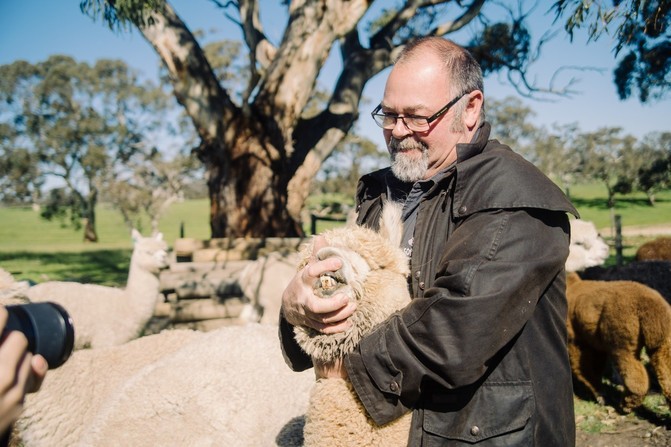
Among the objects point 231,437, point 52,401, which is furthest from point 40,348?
point 52,401

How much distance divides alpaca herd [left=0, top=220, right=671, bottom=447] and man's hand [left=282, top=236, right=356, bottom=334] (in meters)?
0.03

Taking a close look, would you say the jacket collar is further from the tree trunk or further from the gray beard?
the tree trunk

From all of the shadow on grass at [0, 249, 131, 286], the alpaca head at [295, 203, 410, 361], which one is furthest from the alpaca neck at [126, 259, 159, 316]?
the shadow on grass at [0, 249, 131, 286]

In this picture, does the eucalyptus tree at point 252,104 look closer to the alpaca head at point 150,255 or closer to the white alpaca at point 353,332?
the alpaca head at point 150,255

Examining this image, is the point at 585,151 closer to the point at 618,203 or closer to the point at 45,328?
the point at 618,203

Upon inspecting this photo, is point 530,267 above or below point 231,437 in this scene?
above

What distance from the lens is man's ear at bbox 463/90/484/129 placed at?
1.87m

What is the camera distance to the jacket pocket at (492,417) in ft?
4.91

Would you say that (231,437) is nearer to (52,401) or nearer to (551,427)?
(52,401)

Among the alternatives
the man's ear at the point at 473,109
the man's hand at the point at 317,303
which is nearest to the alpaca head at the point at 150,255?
the man's hand at the point at 317,303

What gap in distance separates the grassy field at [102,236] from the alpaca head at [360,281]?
11.1m

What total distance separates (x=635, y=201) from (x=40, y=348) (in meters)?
53.5

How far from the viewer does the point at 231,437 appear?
2672 mm

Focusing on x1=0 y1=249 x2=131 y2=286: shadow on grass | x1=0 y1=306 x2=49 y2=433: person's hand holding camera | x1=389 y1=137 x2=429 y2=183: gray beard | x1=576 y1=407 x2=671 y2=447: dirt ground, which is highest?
x1=389 y1=137 x2=429 y2=183: gray beard
